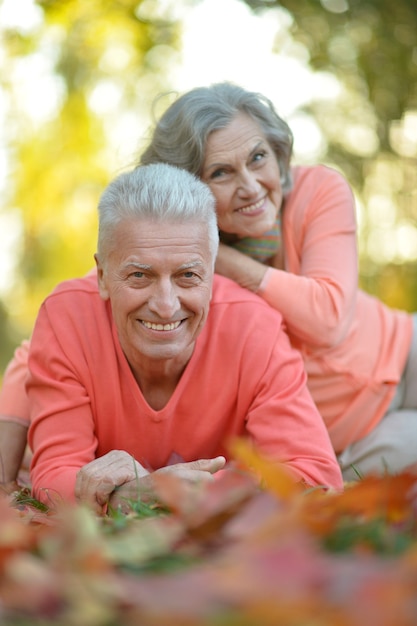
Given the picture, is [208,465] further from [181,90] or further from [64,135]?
[64,135]

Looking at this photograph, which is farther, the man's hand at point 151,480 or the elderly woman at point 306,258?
the elderly woman at point 306,258

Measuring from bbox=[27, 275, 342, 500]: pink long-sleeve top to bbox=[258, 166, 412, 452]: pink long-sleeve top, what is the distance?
402 mm

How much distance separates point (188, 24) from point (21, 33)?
2190mm

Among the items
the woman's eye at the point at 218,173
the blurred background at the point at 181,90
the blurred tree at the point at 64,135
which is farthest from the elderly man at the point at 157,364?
the blurred tree at the point at 64,135

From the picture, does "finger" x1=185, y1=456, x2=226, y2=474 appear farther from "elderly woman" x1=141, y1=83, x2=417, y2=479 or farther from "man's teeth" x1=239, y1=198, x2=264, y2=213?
"man's teeth" x1=239, y1=198, x2=264, y2=213

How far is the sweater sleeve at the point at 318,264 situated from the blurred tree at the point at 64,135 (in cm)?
905

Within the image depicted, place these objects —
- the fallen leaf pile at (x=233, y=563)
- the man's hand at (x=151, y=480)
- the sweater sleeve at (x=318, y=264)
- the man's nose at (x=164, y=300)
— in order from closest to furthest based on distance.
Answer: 1. the fallen leaf pile at (x=233, y=563)
2. the man's hand at (x=151, y=480)
3. the man's nose at (x=164, y=300)
4. the sweater sleeve at (x=318, y=264)

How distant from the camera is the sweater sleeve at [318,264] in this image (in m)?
3.65

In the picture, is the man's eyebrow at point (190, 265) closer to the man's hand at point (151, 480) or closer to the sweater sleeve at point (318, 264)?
the man's hand at point (151, 480)

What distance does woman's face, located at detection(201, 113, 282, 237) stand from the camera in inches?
145

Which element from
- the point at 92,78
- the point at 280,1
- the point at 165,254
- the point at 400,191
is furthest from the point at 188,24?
the point at 165,254

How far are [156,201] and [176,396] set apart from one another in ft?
2.25

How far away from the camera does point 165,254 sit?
2889mm

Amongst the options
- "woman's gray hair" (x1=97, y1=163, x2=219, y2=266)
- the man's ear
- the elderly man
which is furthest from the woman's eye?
the man's ear
